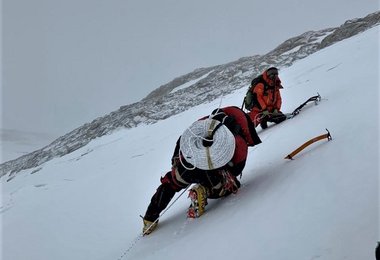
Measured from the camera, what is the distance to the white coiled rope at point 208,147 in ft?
14.2

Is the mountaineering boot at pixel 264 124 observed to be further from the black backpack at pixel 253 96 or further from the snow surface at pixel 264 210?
the snow surface at pixel 264 210

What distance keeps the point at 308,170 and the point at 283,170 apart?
56 centimetres

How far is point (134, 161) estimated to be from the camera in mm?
11062

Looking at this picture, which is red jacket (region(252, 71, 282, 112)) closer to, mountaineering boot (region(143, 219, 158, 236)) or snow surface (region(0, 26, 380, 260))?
snow surface (region(0, 26, 380, 260))

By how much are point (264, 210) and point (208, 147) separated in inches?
39.8

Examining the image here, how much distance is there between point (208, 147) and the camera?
4332 millimetres

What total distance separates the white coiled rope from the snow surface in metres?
0.50

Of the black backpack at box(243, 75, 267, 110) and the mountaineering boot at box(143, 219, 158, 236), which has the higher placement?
the black backpack at box(243, 75, 267, 110)

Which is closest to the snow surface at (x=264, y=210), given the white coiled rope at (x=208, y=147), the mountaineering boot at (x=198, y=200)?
the mountaineering boot at (x=198, y=200)

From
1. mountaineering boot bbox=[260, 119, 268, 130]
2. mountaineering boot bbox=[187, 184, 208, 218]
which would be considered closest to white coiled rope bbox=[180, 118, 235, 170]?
mountaineering boot bbox=[187, 184, 208, 218]

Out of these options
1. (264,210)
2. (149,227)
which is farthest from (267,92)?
(264,210)

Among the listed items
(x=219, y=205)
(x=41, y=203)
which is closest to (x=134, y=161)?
(x=41, y=203)

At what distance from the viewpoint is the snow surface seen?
2861 millimetres

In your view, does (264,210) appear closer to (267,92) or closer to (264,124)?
(267,92)
